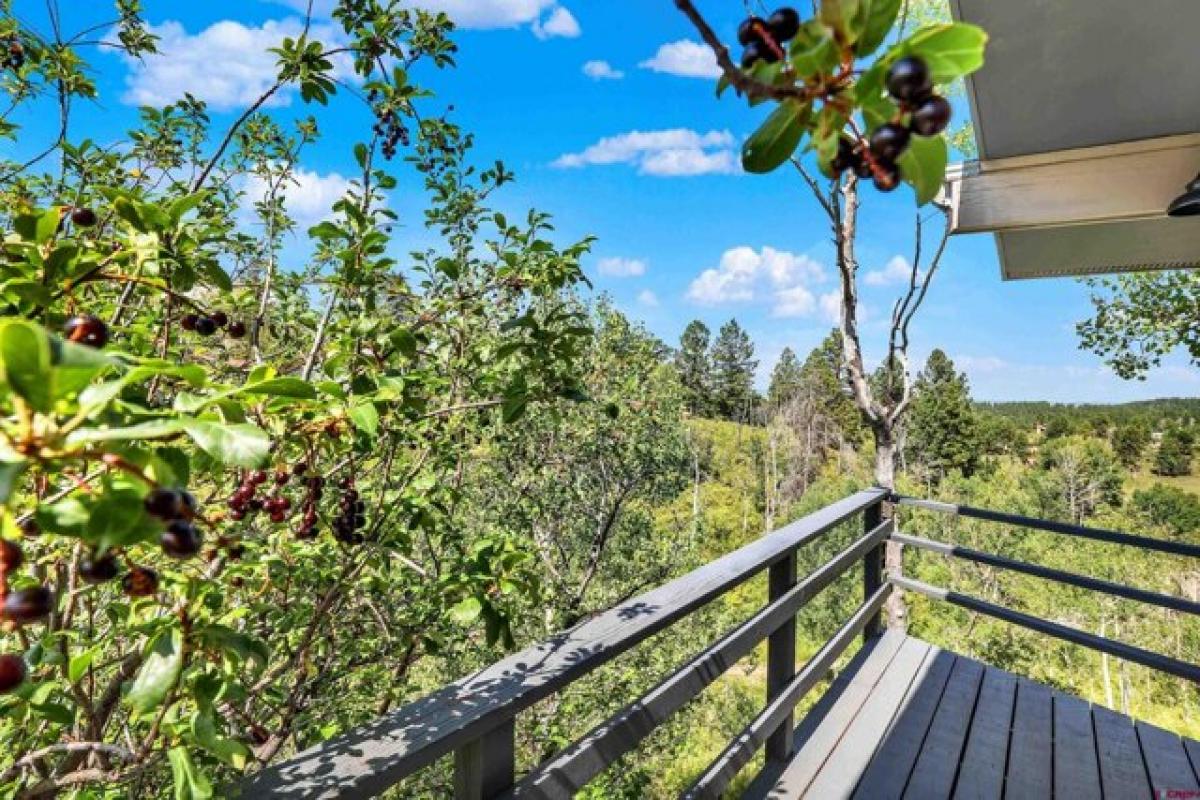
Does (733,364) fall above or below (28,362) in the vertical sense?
above

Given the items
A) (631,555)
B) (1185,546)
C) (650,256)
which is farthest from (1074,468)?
(1185,546)

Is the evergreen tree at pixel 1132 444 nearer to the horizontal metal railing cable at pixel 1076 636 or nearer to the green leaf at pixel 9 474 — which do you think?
the horizontal metal railing cable at pixel 1076 636

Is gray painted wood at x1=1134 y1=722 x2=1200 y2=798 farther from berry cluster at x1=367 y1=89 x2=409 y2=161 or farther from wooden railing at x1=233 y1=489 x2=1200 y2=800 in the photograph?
berry cluster at x1=367 y1=89 x2=409 y2=161

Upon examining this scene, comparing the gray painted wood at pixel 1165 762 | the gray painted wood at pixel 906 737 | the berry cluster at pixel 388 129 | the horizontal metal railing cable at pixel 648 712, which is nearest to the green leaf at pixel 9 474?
the horizontal metal railing cable at pixel 648 712

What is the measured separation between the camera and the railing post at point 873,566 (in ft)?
9.66

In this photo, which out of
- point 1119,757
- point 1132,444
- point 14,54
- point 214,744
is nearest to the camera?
point 214,744

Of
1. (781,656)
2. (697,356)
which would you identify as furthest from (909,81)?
(697,356)

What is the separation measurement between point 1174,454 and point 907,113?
39.2m

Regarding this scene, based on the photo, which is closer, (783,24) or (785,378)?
(783,24)

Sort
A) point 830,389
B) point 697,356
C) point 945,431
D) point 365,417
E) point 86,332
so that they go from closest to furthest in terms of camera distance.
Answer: point 86,332 → point 365,417 → point 945,431 → point 830,389 → point 697,356

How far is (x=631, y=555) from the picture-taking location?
8539mm

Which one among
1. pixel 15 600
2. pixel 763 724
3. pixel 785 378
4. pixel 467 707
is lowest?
pixel 763 724

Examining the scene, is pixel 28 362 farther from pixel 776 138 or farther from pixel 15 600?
pixel 776 138

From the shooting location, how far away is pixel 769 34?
1.38 feet
